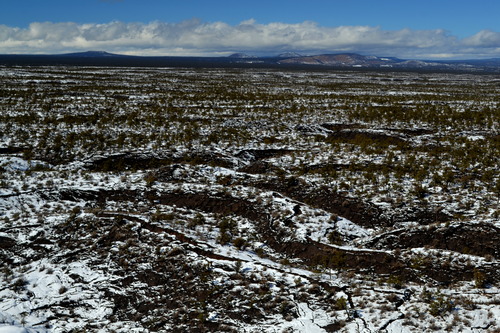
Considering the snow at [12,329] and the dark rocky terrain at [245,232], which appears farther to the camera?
the dark rocky terrain at [245,232]

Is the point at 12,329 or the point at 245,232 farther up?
the point at 245,232

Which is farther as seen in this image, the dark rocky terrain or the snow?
the dark rocky terrain

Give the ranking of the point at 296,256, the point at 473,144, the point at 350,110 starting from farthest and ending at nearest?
the point at 350,110
the point at 473,144
the point at 296,256

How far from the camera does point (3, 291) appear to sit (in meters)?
8.13

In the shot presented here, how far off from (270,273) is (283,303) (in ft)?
3.87

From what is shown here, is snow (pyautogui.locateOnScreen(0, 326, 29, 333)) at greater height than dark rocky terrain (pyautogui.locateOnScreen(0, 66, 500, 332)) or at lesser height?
lesser

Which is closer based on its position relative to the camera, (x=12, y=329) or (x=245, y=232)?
(x=12, y=329)

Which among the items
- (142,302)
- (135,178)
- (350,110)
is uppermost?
(350,110)

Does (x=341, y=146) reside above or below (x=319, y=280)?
above

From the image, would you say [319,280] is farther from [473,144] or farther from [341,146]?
[473,144]

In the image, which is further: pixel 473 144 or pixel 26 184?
pixel 473 144

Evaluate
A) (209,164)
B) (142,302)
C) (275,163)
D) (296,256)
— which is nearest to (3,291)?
(142,302)

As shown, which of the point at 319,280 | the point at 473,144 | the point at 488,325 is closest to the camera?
the point at 488,325

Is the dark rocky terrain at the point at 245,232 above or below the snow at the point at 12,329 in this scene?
above
